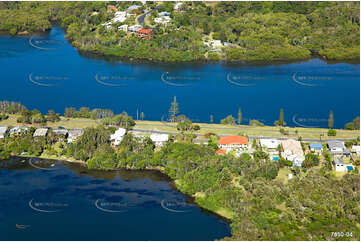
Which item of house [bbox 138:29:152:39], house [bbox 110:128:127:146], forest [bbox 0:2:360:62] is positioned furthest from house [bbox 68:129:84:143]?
house [bbox 138:29:152:39]

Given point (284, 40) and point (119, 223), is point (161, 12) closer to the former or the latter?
point (284, 40)

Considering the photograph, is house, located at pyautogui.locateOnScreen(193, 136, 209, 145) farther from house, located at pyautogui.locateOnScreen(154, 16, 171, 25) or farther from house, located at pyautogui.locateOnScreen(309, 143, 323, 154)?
house, located at pyautogui.locateOnScreen(154, 16, 171, 25)

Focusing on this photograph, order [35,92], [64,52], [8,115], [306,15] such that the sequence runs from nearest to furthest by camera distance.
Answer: [8,115], [35,92], [64,52], [306,15]

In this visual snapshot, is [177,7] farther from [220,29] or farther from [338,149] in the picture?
[338,149]

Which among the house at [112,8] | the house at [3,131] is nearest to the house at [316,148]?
the house at [3,131]

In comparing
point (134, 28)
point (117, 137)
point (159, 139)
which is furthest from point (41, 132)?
point (134, 28)

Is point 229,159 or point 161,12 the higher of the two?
point 161,12

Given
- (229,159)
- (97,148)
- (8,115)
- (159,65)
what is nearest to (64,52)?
(159,65)
